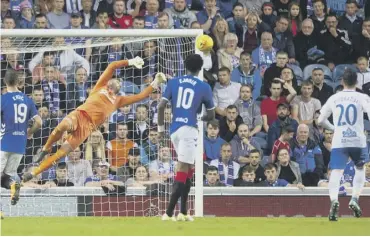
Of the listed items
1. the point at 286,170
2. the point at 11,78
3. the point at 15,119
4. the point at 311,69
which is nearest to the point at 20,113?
the point at 15,119

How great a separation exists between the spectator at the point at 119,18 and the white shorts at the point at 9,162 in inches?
213

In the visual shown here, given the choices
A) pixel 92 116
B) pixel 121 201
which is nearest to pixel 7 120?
pixel 92 116

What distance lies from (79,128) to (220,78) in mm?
4111

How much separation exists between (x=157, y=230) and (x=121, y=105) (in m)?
3.89

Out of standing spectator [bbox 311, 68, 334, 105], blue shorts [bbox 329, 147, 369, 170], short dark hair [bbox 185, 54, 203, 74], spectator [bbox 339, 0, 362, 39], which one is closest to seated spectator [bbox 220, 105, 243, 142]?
standing spectator [bbox 311, 68, 334, 105]

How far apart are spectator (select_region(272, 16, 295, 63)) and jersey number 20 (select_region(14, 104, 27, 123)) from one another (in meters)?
6.62

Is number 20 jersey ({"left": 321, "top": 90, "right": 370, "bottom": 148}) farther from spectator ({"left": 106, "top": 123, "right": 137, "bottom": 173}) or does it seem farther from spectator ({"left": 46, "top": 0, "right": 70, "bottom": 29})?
spectator ({"left": 46, "top": 0, "right": 70, "bottom": 29})

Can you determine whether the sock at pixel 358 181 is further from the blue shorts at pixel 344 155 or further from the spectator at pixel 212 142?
the spectator at pixel 212 142

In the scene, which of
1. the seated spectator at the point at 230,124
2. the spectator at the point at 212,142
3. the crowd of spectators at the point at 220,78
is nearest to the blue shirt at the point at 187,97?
the crowd of spectators at the point at 220,78

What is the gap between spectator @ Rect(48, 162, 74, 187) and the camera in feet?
65.2

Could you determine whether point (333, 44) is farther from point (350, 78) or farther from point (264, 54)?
point (350, 78)

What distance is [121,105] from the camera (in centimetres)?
1861

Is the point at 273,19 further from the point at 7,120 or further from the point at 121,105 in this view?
the point at 7,120

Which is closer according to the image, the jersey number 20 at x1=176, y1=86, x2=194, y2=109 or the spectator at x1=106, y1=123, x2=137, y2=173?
the jersey number 20 at x1=176, y1=86, x2=194, y2=109
